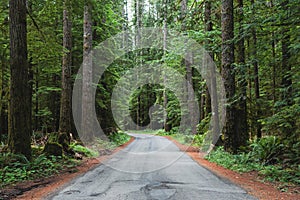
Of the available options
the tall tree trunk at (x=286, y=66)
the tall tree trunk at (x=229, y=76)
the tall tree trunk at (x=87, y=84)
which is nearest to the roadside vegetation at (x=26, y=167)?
the tall tree trunk at (x=87, y=84)

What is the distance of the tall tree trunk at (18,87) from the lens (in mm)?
8648

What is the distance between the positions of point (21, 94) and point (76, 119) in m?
→ 11.6

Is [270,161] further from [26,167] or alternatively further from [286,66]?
[26,167]

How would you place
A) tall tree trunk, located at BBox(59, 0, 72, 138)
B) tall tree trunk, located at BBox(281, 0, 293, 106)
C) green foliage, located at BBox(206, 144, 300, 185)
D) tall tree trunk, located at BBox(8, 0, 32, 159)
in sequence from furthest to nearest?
tall tree trunk, located at BBox(59, 0, 72, 138) → tall tree trunk, located at BBox(8, 0, 32, 159) → tall tree trunk, located at BBox(281, 0, 293, 106) → green foliage, located at BBox(206, 144, 300, 185)

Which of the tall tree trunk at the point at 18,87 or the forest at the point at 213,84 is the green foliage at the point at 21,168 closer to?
the forest at the point at 213,84

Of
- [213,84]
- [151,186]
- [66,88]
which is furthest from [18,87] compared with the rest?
[213,84]

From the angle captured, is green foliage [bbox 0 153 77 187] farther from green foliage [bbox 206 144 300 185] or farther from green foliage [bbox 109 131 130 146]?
green foliage [bbox 109 131 130 146]

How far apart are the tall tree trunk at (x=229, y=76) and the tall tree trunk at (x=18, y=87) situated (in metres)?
7.79

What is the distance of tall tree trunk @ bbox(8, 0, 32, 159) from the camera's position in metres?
8.65

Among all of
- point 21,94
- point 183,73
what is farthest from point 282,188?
point 183,73

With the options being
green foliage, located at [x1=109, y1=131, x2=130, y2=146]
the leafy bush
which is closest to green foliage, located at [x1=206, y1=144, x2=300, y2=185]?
the leafy bush

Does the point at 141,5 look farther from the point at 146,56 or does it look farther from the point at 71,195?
the point at 71,195

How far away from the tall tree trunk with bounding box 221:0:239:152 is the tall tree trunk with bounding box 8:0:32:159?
25.5ft

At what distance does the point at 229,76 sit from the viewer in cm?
1166
